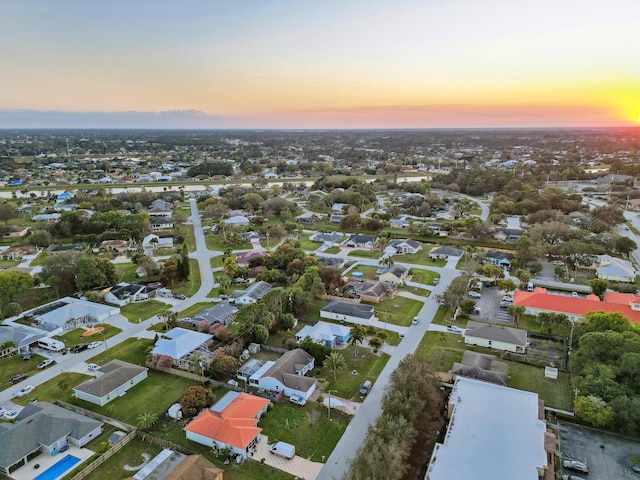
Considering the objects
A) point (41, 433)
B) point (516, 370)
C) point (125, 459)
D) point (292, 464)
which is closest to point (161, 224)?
point (41, 433)

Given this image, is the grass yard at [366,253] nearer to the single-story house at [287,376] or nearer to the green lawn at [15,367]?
the single-story house at [287,376]

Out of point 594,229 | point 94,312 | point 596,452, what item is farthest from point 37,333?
point 594,229

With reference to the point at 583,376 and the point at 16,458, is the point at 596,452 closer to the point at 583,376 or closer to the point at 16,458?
the point at 583,376

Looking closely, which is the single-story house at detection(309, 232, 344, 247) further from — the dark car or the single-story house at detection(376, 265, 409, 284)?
the dark car

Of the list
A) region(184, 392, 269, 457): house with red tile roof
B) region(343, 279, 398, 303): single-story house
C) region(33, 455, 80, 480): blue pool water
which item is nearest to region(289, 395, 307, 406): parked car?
region(184, 392, 269, 457): house with red tile roof

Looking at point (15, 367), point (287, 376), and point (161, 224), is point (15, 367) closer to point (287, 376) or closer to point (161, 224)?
point (287, 376)
